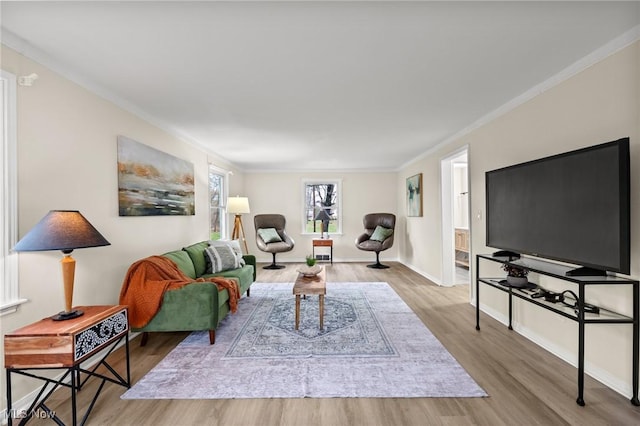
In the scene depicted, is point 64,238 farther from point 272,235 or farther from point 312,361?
point 272,235

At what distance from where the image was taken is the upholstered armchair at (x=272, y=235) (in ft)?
21.6

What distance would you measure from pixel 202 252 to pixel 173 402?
2294 millimetres

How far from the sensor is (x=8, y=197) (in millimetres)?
1898

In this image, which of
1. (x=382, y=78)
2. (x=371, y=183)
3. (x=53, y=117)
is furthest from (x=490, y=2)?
(x=371, y=183)

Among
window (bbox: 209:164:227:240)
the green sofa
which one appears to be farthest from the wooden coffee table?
window (bbox: 209:164:227:240)

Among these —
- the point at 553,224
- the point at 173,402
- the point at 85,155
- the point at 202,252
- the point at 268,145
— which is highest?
the point at 268,145

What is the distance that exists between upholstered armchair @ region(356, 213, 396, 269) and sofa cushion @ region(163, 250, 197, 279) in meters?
3.95

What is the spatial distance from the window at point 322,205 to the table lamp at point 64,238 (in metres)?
5.85

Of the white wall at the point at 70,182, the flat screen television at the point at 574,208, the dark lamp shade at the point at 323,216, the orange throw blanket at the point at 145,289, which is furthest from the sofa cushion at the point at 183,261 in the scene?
the dark lamp shade at the point at 323,216

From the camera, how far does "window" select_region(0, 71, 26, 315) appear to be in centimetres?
188

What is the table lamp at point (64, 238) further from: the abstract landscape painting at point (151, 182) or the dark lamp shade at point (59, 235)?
the abstract landscape painting at point (151, 182)

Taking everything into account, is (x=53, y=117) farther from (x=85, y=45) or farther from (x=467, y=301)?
(x=467, y=301)

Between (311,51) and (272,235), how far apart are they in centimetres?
508

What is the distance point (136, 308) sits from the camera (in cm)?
272
